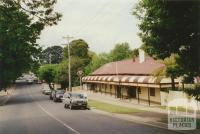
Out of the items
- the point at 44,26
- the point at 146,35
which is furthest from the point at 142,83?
the point at 44,26

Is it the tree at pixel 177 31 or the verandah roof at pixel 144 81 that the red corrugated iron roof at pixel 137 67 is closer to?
the verandah roof at pixel 144 81

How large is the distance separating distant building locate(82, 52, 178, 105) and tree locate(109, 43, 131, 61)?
51.8 metres

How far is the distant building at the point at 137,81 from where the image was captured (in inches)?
1578

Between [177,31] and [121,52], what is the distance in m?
105

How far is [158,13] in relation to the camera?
20.9m

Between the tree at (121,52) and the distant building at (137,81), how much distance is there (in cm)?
5184

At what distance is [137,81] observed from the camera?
43.6 m

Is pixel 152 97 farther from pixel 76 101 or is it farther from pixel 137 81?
pixel 76 101

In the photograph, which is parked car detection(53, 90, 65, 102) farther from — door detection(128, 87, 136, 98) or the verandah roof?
door detection(128, 87, 136, 98)

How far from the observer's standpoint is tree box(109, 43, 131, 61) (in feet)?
396

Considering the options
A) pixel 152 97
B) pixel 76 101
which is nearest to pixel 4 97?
pixel 76 101

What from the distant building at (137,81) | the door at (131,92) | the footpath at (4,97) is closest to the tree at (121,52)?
the footpath at (4,97)

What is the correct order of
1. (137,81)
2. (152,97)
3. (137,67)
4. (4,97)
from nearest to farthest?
(137,81)
(152,97)
(137,67)
(4,97)

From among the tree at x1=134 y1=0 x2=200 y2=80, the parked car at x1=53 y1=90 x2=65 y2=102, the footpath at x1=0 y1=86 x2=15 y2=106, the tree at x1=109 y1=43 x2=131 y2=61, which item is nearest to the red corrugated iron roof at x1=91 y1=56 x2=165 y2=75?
the parked car at x1=53 y1=90 x2=65 y2=102
